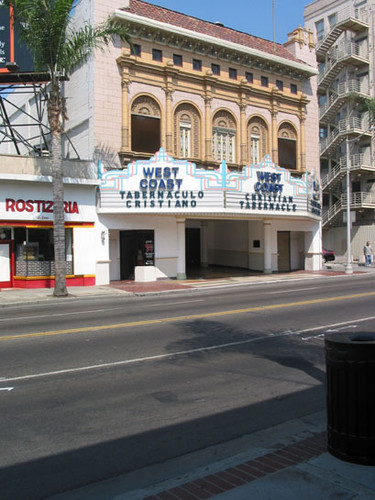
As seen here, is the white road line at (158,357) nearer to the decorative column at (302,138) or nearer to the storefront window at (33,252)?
the storefront window at (33,252)

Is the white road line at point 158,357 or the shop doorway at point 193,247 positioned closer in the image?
the white road line at point 158,357

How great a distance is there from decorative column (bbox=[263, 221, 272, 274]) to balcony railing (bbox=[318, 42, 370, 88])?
2406cm

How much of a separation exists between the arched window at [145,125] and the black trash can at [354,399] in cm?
2332

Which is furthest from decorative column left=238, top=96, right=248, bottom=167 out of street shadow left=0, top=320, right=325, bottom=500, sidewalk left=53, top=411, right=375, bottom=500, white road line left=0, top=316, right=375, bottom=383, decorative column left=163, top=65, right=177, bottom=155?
sidewalk left=53, top=411, right=375, bottom=500

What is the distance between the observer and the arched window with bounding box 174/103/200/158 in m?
27.9

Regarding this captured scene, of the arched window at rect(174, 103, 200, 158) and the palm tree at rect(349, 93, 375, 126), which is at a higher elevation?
the palm tree at rect(349, 93, 375, 126)

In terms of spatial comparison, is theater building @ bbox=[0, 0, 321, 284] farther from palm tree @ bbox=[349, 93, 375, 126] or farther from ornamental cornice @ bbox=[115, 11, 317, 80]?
palm tree @ bbox=[349, 93, 375, 126]

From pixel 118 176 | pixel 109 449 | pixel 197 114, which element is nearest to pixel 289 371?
pixel 109 449

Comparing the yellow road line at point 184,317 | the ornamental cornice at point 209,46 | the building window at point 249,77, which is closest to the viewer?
the yellow road line at point 184,317

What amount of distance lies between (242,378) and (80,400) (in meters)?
2.46

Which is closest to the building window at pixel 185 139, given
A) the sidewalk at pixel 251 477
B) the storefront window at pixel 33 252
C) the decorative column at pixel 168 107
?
the decorative column at pixel 168 107

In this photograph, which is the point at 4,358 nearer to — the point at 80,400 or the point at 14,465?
the point at 80,400

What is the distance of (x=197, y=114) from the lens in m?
28.7

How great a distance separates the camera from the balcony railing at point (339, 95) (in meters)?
46.1
